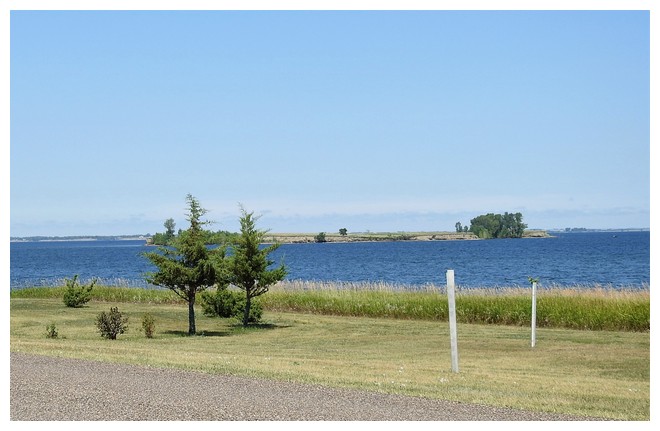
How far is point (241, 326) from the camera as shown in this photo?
27.4m

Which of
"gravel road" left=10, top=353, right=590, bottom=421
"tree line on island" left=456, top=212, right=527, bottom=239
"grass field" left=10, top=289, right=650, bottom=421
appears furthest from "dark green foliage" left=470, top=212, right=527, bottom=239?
"gravel road" left=10, top=353, right=590, bottom=421

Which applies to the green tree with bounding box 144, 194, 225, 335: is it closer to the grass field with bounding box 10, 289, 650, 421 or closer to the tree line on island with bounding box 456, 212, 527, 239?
the grass field with bounding box 10, 289, 650, 421

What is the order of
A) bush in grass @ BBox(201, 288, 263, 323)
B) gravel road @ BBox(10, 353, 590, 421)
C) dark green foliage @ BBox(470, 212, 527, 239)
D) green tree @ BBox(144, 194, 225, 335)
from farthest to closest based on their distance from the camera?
dark green foliage @ BBox(470, 212, 527, 239) → bush in grass @ BBox(201, 288, 263, 323) → green tree @ BBox(144, 194, 225, 335) → gravel road @ BBox(10, 353, 590, 421)

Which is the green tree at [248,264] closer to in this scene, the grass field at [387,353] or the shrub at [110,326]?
the grass field at [387,353]

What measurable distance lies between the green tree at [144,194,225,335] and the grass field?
157 cm

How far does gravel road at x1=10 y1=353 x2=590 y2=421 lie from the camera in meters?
9.13

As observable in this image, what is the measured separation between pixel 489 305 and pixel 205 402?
20463mm

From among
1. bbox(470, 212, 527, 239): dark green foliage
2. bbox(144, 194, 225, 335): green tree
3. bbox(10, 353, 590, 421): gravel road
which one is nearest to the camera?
bbox(10, 353, 590, 421): gravel road

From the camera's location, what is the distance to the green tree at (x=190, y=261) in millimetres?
24875

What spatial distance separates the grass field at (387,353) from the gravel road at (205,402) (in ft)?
2.22

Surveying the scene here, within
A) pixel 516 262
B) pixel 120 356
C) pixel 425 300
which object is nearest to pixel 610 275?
pixel 516 262

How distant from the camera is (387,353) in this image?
64.9ft

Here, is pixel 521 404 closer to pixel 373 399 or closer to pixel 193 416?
pixel 373 399

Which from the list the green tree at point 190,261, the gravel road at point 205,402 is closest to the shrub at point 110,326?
the green tree at point 190,261
